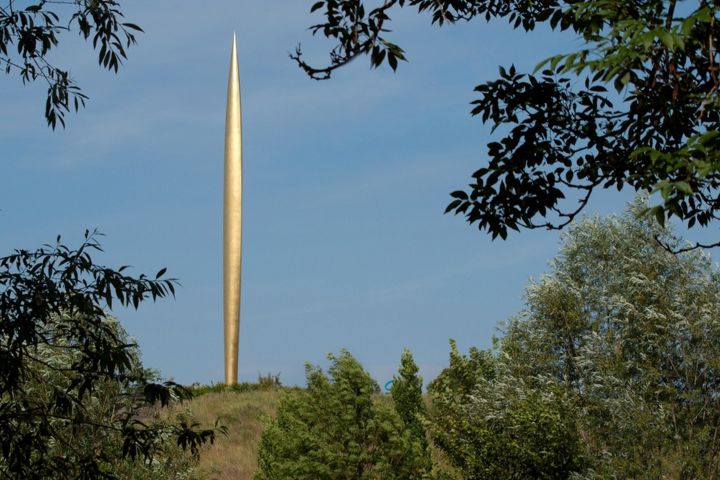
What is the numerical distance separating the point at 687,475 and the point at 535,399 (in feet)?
11.9

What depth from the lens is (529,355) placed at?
23.6 metres

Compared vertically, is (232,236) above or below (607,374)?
above

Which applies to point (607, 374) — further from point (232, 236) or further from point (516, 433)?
point (232, 236)

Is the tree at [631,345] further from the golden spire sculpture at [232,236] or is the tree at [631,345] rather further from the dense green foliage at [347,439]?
the golden spire sculpture at [232,236]

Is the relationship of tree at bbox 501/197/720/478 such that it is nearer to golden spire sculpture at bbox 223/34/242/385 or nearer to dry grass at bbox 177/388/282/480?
dry grass at bbox 177/388/282/480

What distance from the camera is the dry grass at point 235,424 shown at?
34219mm

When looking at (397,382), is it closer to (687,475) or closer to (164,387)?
(687,475)

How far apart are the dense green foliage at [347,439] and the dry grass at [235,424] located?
36.8 feet

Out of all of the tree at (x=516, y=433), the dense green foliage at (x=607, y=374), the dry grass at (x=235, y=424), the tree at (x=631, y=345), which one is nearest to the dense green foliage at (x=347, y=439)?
the tree at (x=516, y=433)

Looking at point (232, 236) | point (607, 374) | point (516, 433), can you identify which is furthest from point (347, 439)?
point (232, 236)

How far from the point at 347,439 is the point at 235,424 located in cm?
1828

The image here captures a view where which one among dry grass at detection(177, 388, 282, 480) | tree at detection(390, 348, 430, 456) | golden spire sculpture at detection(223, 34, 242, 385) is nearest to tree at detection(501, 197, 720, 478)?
tree at detection(390, 348, 430, 456)

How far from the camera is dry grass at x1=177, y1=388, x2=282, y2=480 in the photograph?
34219 mm

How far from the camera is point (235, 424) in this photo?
127ft
